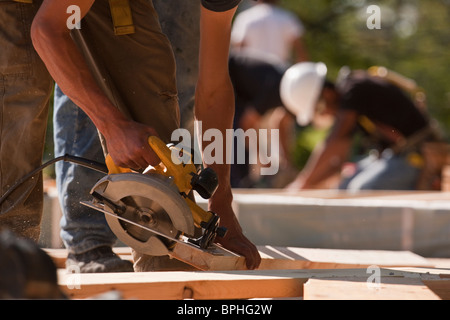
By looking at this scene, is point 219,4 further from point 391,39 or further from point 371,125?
point 391,39

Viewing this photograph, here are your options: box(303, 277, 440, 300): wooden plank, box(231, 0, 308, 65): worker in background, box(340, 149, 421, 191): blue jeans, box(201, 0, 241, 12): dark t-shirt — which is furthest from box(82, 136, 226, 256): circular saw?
box(231, 0, 308, 65): worker in background

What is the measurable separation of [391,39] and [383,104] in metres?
10.7

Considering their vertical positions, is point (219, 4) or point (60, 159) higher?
point (219, 4)

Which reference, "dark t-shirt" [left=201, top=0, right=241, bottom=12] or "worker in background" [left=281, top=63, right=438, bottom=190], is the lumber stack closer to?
"dark t-shirt" [left=201, top=0, right=241, bottom=12]

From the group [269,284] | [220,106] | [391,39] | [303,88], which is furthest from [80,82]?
[391,39]

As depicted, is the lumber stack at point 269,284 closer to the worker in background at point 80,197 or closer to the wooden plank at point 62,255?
the worker in background at point 80,197

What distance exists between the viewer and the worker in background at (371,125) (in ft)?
20.4

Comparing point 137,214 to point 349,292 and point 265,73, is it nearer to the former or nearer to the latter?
point 349,292

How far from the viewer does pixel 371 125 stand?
6547mm

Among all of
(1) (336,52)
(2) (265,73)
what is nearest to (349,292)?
(2) (265,73)

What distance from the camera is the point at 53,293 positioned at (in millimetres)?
1313

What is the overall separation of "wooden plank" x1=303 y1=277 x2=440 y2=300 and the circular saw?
1.52 feet

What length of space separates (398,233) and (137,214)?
252cm

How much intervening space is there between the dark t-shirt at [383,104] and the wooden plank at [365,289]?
4.08 m
